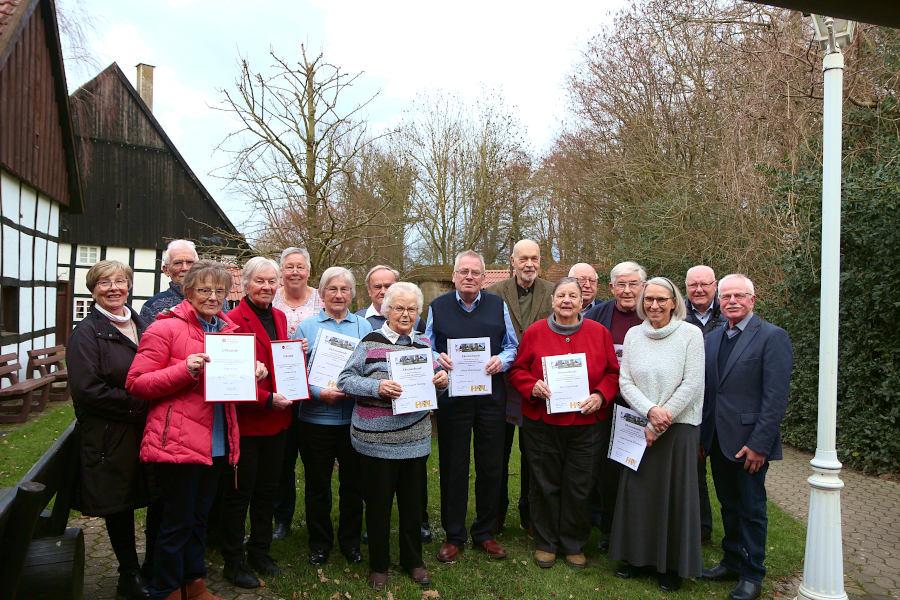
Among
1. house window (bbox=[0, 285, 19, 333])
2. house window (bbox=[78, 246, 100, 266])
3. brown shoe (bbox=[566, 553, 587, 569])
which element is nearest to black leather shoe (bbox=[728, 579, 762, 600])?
brown shoe (bbox=[566, 553, 587, 569])

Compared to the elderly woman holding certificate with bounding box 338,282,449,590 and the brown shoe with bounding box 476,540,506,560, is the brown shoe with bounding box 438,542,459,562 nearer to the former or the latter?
the brown shoe with bounding box 476,540,506,560

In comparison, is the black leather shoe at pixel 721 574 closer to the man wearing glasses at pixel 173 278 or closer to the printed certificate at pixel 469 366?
the printed certificate at pixel 469 366

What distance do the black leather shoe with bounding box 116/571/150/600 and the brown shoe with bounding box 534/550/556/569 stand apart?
2593 millimetres

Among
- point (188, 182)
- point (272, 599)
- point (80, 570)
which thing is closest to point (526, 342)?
point (272, 599)

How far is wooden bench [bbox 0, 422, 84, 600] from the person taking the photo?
2.66 metres

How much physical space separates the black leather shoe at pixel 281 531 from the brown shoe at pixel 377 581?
1120 millimetres

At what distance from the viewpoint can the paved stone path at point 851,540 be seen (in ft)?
14.3

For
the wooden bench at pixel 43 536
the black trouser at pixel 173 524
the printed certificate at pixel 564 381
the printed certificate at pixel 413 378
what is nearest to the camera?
the wooden bench at pixel 43 536

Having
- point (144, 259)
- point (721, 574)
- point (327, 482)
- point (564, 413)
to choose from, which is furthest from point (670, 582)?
point (144, 259)

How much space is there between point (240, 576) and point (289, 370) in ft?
4.40

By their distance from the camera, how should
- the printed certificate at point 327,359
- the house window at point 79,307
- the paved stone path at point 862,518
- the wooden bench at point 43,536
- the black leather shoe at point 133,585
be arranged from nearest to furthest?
the wooden bench at point 43,536 → the black leather shoe at point 133,585 → the printed certificate at point 327,359 → the paved stone path at point 862,518 → the house window at point 79,307

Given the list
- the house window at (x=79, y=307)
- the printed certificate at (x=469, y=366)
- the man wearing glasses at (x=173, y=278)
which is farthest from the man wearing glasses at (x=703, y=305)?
the house window at (x=79, y=307)

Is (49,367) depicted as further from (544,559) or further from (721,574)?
(721,574)

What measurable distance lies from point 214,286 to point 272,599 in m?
1.99
